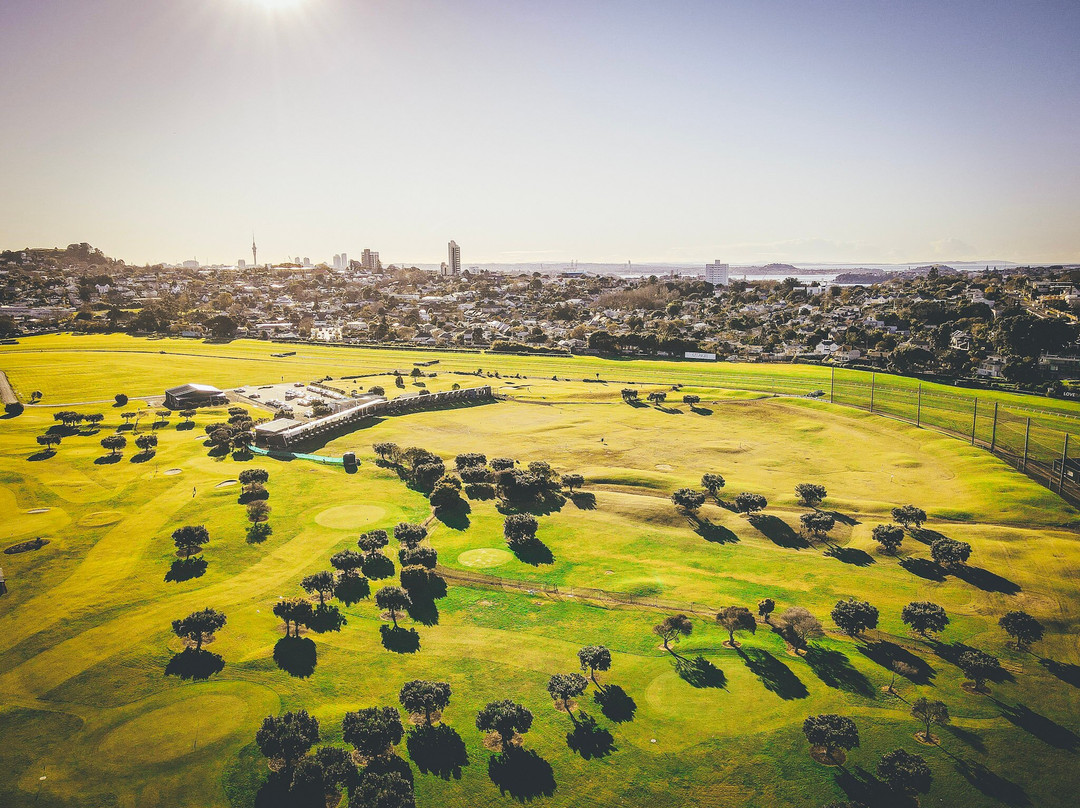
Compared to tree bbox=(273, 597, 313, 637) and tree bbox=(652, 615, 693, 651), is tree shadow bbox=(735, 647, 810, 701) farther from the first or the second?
tree bbox=(273, 597, 313, 637)

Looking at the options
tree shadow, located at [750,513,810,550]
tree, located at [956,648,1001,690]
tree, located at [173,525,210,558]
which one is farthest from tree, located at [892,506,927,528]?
tree, located at [173,525,210,558]

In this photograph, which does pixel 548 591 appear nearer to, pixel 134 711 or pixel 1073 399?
pixel 134 711

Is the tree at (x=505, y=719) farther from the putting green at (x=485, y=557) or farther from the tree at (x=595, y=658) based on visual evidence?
the putting green at (x=485, y=557)

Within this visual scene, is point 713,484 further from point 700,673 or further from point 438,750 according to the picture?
point 438,750

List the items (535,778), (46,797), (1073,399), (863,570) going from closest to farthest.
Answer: (46,797) → (535,778) → (863,570) → (1073,399)

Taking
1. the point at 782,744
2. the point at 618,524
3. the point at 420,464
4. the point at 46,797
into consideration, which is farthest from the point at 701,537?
the point at 46,797

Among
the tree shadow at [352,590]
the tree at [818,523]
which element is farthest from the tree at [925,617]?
the tree shadow at [352,590]

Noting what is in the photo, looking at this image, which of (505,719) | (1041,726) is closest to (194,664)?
(505,719)
